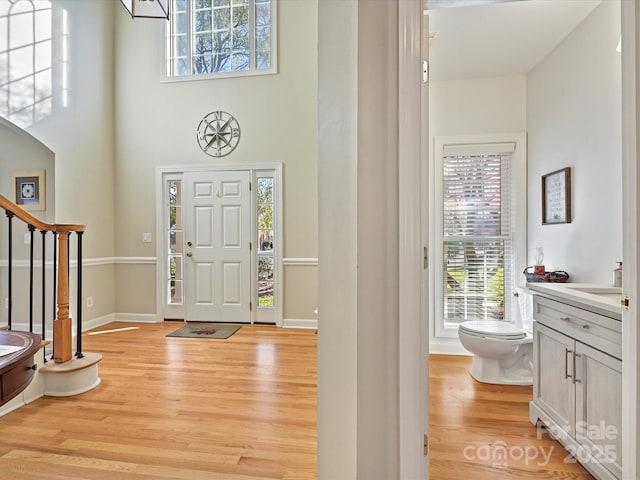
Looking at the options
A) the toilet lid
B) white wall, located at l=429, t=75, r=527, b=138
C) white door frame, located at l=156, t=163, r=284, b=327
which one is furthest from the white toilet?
white door frame, located at l=156, t=163, r=284, b=327

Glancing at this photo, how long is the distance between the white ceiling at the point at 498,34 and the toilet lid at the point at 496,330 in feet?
6.72

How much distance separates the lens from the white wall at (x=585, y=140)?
88.9 inches

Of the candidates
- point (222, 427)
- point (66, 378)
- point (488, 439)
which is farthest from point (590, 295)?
point (66, 378)

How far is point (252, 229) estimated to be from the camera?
4.70 m

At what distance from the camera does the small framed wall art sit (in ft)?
8.95

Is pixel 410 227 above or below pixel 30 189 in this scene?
below

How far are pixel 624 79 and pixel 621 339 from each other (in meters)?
0.99

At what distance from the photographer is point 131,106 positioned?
15.9 feet

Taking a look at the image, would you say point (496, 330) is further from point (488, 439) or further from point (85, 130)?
point (85, 130)

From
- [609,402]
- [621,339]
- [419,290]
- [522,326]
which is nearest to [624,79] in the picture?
[621,339]

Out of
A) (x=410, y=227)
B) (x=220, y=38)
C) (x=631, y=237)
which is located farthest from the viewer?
(x=220, y=38)

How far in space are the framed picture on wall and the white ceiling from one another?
4015 millimetres

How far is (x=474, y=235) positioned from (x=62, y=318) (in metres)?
3.41

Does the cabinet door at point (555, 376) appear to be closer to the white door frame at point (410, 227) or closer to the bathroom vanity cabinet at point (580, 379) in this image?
the bathroom vanity cabinet at point (580, 379)
